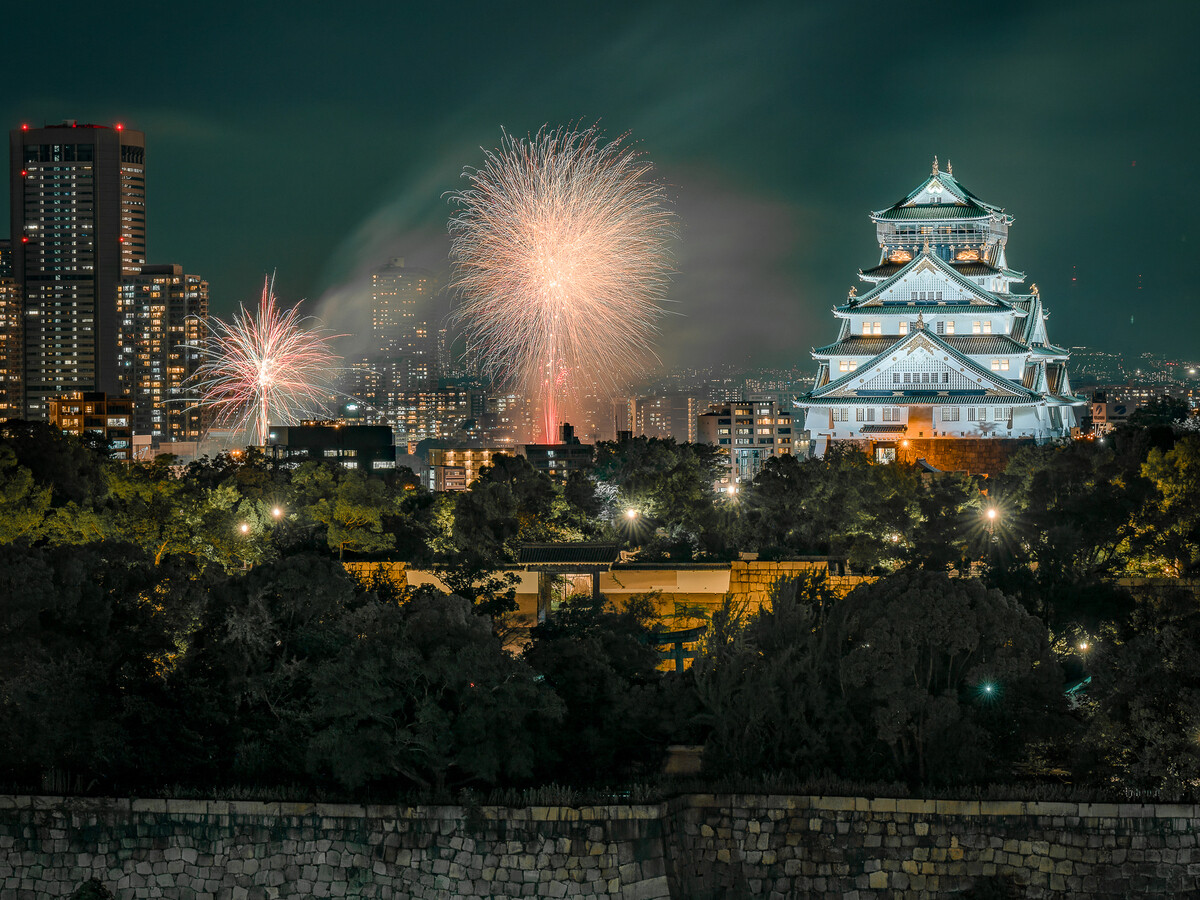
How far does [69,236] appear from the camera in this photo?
445 ft

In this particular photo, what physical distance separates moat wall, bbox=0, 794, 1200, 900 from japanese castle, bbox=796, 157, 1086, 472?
101ft

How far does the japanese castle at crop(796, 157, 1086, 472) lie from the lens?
2178 inches

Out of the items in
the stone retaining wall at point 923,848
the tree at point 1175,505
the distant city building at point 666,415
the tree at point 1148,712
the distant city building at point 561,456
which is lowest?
the stone retaining wall at point 923,848

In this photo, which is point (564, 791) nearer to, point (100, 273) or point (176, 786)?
point (176, 786)

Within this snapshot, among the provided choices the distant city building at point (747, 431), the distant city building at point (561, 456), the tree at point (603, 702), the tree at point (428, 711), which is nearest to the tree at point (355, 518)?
the tree at point (603, 702)

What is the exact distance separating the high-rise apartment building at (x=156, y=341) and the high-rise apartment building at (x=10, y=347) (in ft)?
30.8

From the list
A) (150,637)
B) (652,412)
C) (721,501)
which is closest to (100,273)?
(652,412)

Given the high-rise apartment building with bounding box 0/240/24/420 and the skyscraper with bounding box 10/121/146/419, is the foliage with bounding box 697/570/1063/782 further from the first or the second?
the high-rise apartment building with bounding box 0/240/24/420

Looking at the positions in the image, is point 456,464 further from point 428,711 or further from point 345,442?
point 428,711

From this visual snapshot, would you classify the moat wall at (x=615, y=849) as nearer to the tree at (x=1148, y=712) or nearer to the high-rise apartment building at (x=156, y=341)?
the tree at (x=1148, y=712)

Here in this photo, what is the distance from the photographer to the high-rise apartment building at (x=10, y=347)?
130750 millimetres

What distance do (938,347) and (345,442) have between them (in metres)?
42.0

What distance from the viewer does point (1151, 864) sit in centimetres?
1959

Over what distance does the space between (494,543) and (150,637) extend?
10936mm
